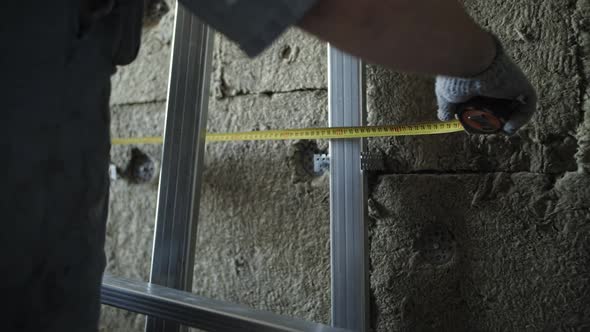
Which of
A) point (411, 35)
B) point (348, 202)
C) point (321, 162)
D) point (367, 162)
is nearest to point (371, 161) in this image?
point (367, 162)

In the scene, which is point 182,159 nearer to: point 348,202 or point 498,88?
point 348,202

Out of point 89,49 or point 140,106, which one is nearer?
point 89,49

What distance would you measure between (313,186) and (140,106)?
95 centimetres

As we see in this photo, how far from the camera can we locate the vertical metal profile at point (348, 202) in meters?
1.34

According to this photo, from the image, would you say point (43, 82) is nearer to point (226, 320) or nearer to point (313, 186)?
point (226, 320)

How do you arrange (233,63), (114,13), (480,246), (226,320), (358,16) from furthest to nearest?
(233,63)
(480,246)
(226,320)
(114,13)
(358,16)

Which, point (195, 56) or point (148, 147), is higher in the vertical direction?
point (195, 56)

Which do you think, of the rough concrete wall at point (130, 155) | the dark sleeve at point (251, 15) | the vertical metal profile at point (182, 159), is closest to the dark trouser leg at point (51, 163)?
the dark sleeve at point (251, 15)

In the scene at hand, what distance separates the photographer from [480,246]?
1.45m

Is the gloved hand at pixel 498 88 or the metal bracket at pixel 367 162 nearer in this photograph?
the gloved hand at pixel 498 88

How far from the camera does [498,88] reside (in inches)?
34.4

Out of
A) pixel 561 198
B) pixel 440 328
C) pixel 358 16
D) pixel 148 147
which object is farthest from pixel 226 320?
pixel 148 147

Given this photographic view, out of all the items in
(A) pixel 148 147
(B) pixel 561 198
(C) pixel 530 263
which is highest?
(A) pixel 148 147

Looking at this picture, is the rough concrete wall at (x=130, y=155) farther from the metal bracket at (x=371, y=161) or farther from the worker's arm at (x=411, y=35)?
the worker's arm at (x=411, y=35)
